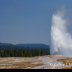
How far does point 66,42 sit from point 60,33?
3.79m

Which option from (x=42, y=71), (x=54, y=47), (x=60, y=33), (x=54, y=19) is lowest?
(x=42, y=71)

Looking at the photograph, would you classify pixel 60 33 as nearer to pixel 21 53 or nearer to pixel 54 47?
pixel 54 47

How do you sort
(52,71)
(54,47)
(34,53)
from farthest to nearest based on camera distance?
(34,53) → (54,47) → (52,71)

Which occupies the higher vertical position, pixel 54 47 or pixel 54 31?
pixel 54 31

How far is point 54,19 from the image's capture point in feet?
→ 155

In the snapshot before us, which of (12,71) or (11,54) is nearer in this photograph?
(12,71)

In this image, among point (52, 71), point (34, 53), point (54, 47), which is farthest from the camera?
point (34, 53)

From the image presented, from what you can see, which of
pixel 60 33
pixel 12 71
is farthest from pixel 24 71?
pixel 60 33

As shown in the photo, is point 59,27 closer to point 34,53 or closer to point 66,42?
point 66,42

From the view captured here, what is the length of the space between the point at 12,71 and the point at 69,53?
33599mm

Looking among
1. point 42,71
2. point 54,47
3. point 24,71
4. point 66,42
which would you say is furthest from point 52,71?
point 66,42

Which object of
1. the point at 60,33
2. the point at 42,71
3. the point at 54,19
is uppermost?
the point at 54,19

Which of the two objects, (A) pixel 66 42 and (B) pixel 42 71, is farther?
(A) pixel 66 42

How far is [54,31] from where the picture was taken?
44969mm
